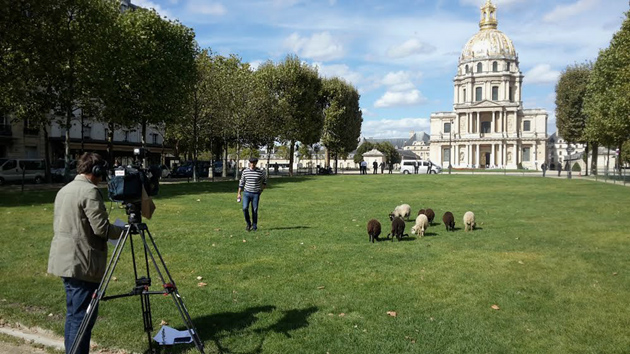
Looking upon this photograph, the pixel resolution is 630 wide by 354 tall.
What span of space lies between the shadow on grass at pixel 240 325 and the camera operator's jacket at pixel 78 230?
1629 mm

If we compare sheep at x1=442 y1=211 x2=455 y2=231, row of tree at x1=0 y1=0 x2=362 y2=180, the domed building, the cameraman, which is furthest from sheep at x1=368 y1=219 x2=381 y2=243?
the domed building

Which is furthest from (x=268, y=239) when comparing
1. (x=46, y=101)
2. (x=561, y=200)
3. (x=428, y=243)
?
(x=46, y=101)

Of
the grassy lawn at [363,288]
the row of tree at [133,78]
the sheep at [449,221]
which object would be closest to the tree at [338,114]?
the row of tree at [133,78]

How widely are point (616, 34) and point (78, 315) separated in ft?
145

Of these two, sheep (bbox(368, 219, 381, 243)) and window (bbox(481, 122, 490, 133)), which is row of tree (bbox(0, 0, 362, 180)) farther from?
window (bbox(481, 122, 490, 133))

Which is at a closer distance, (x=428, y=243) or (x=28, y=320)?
(x=28, y=320)

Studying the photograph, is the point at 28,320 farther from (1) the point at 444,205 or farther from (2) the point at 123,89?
(2) the point at 123,89

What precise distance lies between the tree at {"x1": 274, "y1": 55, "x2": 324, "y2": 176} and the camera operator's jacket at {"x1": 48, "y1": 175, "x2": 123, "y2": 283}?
47.1 m

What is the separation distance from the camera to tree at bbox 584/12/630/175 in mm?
31875

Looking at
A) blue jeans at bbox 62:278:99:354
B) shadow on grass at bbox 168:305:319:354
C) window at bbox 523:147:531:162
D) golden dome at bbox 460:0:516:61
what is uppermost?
golden dome at bbox 460:0:516:61

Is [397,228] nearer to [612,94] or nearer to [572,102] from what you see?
[612,94]

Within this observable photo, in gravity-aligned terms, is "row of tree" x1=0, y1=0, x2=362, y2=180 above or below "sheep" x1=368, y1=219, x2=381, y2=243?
above

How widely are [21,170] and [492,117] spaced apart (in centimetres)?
10559

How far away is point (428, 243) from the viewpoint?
12477 mm
